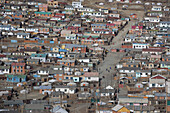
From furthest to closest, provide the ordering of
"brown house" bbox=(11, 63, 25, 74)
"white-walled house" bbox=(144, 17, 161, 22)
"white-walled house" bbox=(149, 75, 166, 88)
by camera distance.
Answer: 1. "white-walled house" bbox=(144, 17, 161, 22)
2. "brown house" bbox=(11, 63, 25, 74)
3. "white-walled house" bbox=(149, 75, 166, 88)

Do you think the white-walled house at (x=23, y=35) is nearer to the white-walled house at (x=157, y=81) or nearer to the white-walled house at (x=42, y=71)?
the white-walled house at (x=42, y=71)

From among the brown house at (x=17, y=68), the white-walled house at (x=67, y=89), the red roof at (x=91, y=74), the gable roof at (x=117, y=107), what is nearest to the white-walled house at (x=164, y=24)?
the red roof at (x=91, y=74)

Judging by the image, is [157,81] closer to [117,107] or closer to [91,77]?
[91,77]

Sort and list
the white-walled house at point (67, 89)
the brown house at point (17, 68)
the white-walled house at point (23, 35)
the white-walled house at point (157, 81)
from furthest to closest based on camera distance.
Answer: the white-walled house at point (23, 35) < the brown house at point (17, 68) < the white-walled house at point (157, 81) < the white-walled house at point (67, 89)

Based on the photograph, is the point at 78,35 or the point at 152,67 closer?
the point at 152,67

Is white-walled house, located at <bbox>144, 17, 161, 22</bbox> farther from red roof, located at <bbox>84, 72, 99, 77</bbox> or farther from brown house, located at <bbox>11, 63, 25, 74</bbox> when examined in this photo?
brown house, located at <bbox>11, 63, 25, 74</bbox>

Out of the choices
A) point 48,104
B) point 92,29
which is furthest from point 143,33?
point 48,104

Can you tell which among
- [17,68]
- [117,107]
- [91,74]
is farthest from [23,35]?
[117,107]

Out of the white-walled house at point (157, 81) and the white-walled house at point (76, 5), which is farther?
the white-walled house at point (76, 5)

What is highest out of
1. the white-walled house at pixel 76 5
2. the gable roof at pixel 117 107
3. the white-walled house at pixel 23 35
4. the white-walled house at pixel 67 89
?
the white-walled house at pixel 76 5

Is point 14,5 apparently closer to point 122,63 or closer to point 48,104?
point 122,63

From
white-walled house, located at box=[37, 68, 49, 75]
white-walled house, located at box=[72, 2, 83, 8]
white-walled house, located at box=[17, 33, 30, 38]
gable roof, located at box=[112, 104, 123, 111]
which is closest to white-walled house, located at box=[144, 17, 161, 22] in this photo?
white-walled house, located at box=[72, 2, 83, 8]
